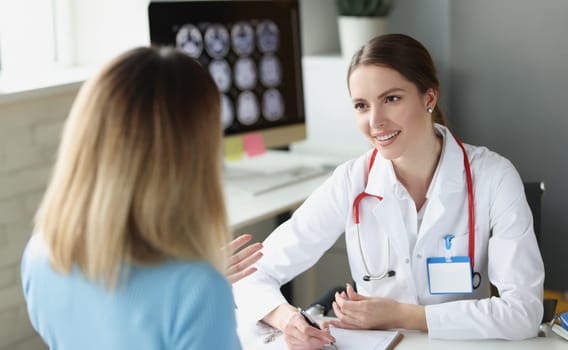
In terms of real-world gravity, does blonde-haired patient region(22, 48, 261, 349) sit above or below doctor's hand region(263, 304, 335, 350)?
above

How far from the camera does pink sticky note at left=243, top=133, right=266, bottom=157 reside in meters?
2.82

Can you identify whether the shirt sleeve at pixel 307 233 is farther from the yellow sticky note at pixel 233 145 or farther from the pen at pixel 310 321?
the yellow sticky note at pixel 233 145

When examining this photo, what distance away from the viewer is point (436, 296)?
1.85m

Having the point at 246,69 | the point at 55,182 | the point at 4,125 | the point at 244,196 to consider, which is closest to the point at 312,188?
the point at 244,196

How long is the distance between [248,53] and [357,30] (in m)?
0.70

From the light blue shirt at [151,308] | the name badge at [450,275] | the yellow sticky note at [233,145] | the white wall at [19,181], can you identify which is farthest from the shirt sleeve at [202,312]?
the yellow sticky note at [233,145]

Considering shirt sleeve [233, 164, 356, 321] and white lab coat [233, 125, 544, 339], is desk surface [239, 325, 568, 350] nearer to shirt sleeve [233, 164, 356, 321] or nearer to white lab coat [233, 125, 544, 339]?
white lab coat [233, 125, 544, 339]

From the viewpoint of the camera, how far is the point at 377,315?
1.68m

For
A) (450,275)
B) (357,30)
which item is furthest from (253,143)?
(450,275)

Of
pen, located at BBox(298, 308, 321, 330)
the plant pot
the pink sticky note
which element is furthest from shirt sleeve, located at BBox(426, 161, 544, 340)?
the plant pot

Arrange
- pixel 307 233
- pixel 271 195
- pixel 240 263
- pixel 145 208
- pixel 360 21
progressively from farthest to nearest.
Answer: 1. pixel 360 21
2. pixel 271 195
3. pixel 307 233
4. pixel 240 263
5. pixel 145 208

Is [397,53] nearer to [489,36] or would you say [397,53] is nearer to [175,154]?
[175,154]

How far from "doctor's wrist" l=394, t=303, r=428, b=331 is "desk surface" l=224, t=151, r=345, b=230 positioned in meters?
0.67

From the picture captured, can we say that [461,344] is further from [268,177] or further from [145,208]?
[268,177]
